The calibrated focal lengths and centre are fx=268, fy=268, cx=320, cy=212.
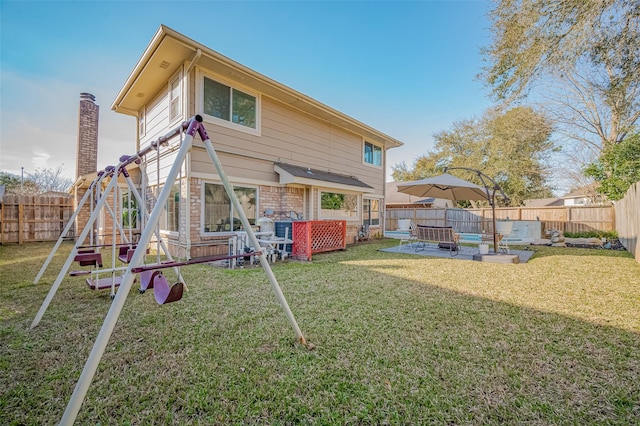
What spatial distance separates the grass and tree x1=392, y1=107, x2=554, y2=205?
63.0 feet

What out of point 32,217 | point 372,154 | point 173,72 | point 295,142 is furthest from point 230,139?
point 32,217

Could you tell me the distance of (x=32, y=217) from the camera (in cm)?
1110

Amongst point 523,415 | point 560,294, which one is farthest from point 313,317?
point 560,294

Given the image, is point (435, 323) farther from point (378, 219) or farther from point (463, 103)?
point (463, 103)

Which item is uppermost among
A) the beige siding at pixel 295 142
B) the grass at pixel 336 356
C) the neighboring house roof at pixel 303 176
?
the beige siding at pixel 295 142

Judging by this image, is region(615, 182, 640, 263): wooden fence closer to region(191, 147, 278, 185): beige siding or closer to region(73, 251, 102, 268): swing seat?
region(191, 147, 278, 185): beige siding

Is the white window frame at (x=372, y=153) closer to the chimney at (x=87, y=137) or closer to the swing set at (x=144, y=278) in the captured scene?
the swing set at (x=144, y=278)

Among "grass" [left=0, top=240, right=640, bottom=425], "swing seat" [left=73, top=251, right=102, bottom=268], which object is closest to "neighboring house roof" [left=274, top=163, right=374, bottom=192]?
"grass" [left=0, top=240, right=640, bottom=425]

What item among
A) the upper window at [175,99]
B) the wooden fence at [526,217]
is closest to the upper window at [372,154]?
the wooden fence at [526,217]

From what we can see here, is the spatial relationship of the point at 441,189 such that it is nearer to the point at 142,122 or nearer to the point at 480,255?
the point at 480,255

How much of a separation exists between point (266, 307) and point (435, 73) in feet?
44.4

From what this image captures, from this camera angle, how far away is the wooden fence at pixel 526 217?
505 inches

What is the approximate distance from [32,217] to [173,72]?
9323 mm

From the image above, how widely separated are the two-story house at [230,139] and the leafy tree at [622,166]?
1111cm
